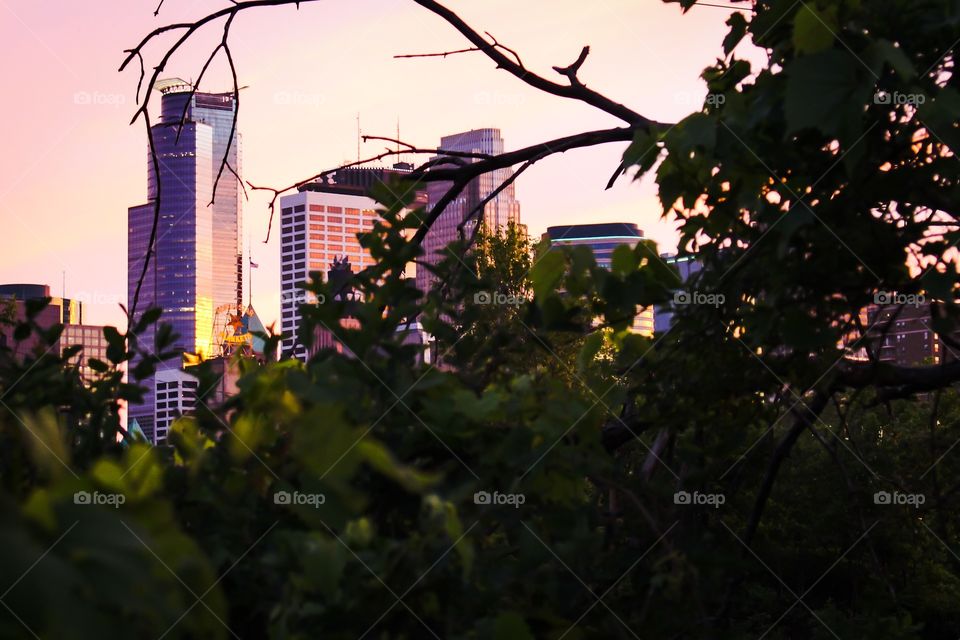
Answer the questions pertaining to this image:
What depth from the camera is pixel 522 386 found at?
47.1 inches

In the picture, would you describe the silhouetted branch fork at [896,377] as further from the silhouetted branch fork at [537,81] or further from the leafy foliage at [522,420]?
the silhouetted branch fork at [537,81]

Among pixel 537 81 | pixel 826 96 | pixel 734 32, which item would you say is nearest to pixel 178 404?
pixel 826 96

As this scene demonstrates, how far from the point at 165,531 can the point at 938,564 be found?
14.2m
